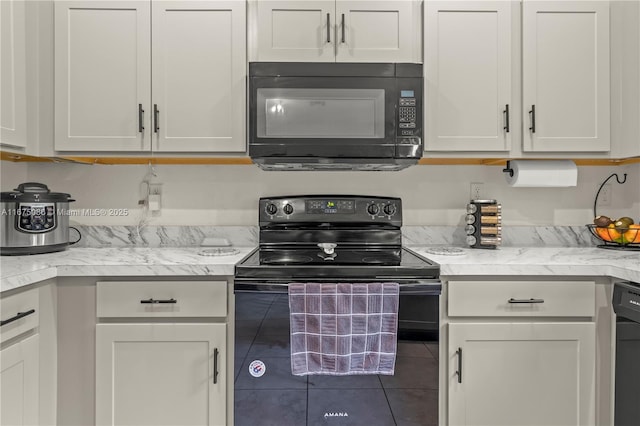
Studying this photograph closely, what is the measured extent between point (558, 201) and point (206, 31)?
6.53 feet

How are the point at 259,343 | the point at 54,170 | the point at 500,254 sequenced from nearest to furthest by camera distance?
the point at 259,343 < the point at 500,254 < the point at 54,170

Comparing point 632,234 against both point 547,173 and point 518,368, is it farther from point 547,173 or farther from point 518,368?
point 518,368

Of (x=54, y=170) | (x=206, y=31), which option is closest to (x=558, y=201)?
(x=206, y=31)

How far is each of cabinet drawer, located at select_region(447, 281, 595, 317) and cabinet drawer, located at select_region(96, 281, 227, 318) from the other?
0.89 metres

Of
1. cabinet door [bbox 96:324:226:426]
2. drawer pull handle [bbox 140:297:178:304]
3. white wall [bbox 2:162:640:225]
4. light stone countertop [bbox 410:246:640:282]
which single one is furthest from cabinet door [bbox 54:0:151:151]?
light stone countertop [bbox 410:246:640:282]

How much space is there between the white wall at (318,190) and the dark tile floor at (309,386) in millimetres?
757

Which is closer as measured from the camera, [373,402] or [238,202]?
[373,402]

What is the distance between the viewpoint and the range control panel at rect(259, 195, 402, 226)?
75.4 inches

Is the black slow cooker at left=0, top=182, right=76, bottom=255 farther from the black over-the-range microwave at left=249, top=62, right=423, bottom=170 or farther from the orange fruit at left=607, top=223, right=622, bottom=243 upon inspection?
the orange fruit at left=607, top=223, right=622, bottom=243

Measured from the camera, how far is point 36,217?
170 centimetres

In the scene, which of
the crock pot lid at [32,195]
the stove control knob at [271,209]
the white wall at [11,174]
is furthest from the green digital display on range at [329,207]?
the white wall at [11,174]

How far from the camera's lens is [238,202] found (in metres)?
2.08

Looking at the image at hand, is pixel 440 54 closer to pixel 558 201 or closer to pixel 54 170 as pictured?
pixel 558 201

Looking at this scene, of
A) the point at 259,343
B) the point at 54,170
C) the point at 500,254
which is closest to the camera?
the point at 259,343
